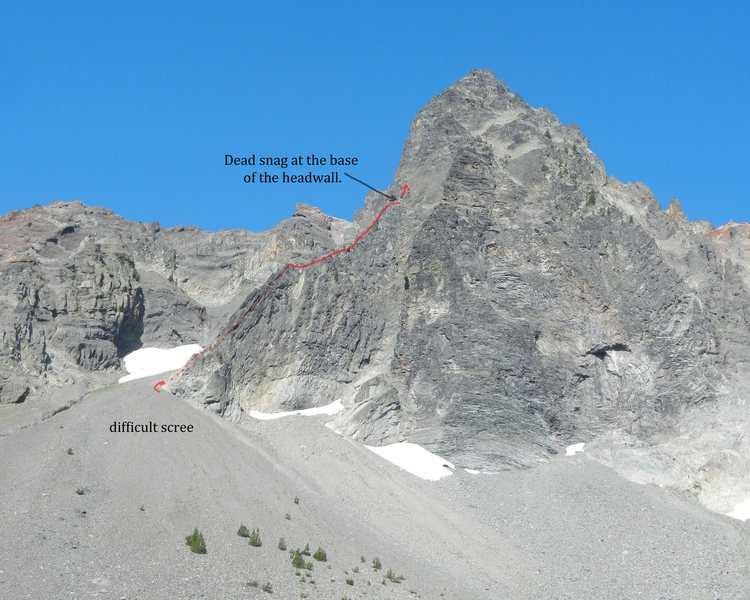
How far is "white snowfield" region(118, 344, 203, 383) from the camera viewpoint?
57781mm

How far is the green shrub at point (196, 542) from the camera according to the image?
111 feet

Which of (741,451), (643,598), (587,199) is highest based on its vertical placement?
(587,199)

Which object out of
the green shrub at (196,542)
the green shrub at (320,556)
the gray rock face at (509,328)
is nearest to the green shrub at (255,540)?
the green shrub at (196,542)

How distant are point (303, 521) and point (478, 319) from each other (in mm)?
21315

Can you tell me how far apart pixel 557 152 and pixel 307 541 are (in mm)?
40793

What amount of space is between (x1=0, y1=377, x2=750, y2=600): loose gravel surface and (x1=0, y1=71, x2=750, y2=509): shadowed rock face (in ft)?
10.9

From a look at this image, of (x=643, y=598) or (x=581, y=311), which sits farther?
(x=581, y=311)

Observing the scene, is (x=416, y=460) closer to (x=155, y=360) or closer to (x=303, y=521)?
Answer: (x=303, y=521)

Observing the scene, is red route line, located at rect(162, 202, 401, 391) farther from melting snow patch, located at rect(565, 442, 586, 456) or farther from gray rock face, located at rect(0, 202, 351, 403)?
melting snow patch, located at rect(565, 442, 586, 456)

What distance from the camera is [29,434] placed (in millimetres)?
44562

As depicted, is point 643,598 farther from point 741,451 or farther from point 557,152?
point 557,152

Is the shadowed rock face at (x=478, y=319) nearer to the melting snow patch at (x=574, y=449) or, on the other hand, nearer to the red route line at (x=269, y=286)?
the red route line at (x=269, y=286)

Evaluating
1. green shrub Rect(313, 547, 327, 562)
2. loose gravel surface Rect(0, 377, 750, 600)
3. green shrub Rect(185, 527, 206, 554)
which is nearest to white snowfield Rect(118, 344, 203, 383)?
loose gravel surface Rect(0, 377, 750, 600)

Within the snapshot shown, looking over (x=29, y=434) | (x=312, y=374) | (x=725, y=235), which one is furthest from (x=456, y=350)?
(x=725, y=235)
